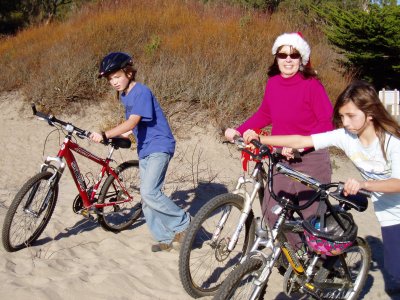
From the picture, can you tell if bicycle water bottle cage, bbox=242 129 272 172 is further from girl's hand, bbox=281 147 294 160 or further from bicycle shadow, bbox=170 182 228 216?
bicycle shadow, bbox=170 182 228 216

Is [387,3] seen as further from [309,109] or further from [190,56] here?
[309,109]

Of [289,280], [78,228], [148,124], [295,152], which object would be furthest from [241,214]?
[78,228]

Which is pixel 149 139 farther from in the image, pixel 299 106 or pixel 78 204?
pixel 299 106

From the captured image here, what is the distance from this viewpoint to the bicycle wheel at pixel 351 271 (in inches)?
140

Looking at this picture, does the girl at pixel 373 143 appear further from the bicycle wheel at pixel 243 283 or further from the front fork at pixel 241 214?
the bicycle wheel at pixel 243 283

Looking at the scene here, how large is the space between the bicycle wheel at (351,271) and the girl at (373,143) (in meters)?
0.44

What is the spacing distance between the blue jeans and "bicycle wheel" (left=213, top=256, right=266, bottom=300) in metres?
1.74

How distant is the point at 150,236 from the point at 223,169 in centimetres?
340

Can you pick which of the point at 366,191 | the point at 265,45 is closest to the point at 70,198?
the point at 366,191

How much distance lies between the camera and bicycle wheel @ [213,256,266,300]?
2.75 metres

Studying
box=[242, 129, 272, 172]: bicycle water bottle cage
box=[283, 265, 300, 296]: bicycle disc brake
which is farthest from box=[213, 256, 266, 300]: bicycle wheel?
box=[242, 129, 272, 172]: bicycle water bottle cage

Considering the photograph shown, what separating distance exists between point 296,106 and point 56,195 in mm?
2374

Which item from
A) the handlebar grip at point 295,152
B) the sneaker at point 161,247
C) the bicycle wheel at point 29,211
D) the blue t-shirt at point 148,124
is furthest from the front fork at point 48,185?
the handlebar grip at point 295,152

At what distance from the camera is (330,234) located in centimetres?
291
